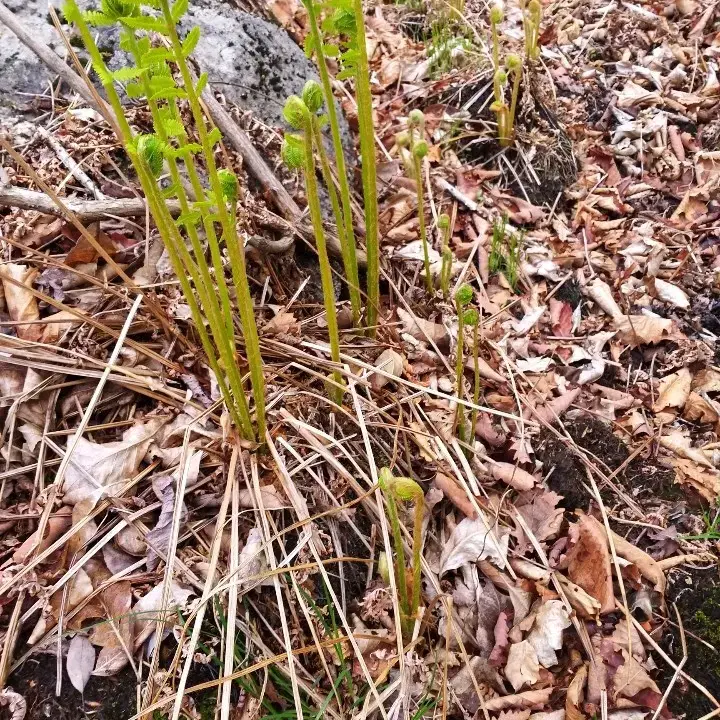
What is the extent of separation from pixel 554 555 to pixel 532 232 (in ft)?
5.06

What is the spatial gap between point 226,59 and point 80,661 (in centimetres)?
214

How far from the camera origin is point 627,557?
180 cm

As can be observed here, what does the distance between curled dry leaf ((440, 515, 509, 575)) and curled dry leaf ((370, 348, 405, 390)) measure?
0.52 meters

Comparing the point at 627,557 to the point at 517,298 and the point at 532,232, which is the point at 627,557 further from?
the point at 532,232

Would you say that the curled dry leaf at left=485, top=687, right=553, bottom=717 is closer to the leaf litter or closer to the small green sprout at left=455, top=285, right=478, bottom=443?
the leaf litter

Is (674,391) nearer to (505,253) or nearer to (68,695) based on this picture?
(505,253)

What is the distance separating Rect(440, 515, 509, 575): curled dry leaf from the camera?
1.75 meters

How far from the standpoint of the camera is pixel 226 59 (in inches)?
95.2

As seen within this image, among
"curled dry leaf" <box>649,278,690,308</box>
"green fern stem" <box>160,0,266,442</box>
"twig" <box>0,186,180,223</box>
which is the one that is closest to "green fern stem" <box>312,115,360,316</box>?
"green fern stem" <box>160,0,266,442</box>

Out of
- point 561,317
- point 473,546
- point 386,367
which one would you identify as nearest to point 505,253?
point 561,317

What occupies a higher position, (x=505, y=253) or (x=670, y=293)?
(x=505, y=253)

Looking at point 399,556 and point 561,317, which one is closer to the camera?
point 399,556

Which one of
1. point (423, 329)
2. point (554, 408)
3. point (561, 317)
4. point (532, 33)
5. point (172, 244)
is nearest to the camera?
point (172, 244)

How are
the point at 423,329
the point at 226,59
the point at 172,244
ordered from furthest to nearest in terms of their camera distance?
the point at 226,59, the point at 423,329, the point at 172,244
